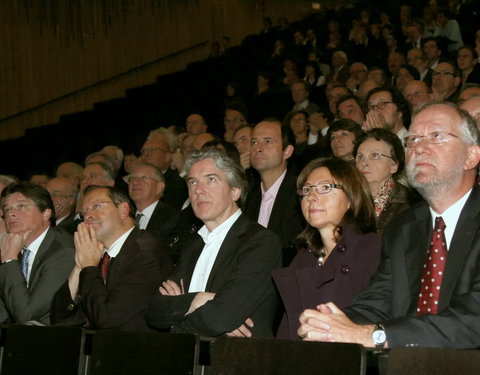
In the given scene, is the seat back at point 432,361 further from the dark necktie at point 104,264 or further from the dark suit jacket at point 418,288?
the dark necktie at point 104,264

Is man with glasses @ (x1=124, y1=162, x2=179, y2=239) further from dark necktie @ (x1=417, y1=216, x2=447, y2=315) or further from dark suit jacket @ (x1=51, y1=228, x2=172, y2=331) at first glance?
dark necktie @ (x1=417, y1=216, x2=447, y2=315)

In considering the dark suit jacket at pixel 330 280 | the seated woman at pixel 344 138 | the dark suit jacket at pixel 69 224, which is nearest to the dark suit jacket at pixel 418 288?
the dark suit jacket at pixel 330 280

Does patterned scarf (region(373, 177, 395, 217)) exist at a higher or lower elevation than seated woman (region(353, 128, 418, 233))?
lower

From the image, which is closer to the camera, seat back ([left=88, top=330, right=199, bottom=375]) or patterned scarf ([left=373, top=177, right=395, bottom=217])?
seat back ([left=88, top=330, right=199, bottom=375])

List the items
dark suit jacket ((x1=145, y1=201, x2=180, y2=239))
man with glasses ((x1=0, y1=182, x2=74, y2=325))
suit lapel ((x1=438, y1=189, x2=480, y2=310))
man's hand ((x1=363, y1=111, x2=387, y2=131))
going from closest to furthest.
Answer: suit lapel ((x1=438, y1=189, x2=480, y2=310)) → man with glasses ((x1=0, y1=182, x2=74, y2=325)) → man's hand ((x1=363, y1=111, x2=387, y2=131)) → dark suit jacket ((x1=145, y1=201, x2=180, y2=239))

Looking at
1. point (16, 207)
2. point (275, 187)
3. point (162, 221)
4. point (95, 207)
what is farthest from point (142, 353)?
point (162, 221)

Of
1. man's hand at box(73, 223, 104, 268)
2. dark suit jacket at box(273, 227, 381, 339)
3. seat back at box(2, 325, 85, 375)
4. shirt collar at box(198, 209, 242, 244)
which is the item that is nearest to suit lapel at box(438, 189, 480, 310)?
dark suit jacket at box(273, 227, 381, 339)

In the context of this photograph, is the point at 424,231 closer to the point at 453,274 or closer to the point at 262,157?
the point at 453,274

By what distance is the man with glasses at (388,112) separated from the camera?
523 cm

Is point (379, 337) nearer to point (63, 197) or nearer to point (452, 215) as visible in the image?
point (452, 215)

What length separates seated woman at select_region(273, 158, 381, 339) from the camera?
312 cm

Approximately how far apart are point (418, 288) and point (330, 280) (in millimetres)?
511

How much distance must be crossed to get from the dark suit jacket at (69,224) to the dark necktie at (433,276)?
3239 mm

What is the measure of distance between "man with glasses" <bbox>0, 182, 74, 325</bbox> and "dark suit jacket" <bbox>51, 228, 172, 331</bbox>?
203 mm
